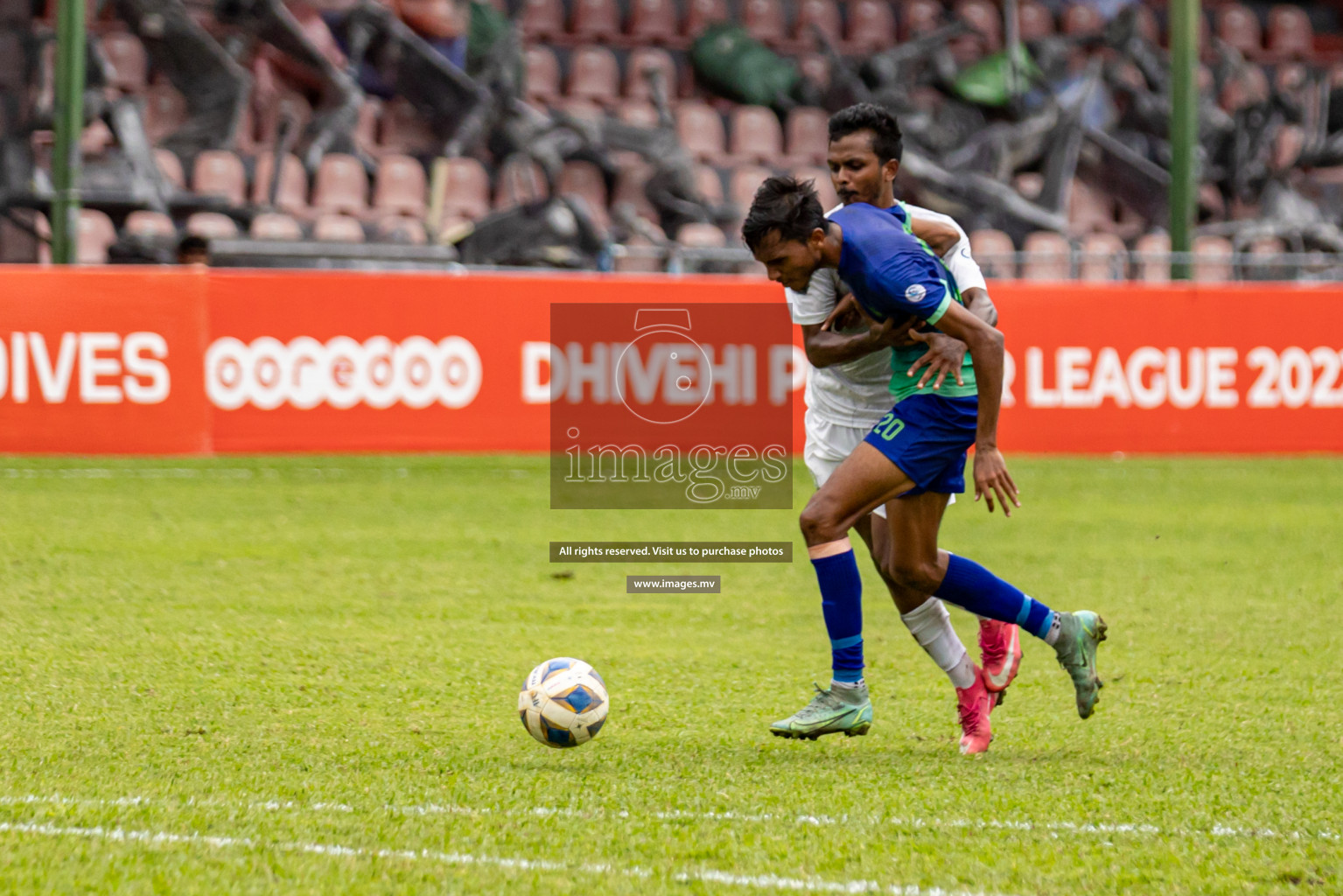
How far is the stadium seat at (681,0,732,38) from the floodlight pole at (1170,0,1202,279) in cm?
1011

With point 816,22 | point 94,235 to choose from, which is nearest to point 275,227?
point 94,235

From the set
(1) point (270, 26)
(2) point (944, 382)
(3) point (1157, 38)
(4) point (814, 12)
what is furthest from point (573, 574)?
(3) point (1157, 38)

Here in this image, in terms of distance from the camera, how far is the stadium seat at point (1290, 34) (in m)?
28.7

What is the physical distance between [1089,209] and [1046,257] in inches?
386

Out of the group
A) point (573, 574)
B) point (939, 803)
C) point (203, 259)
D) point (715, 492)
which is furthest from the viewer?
point (203, 259)

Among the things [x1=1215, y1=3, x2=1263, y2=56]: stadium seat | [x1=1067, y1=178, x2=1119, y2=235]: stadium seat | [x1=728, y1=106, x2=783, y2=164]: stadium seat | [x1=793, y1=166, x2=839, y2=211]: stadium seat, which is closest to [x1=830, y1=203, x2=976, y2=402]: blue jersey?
[x1=793, y1=166, x2=839, y2=211]: stadium seat

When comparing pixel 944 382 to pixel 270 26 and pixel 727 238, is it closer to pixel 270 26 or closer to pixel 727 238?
pixel 727 238

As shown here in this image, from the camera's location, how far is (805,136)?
24469 mm

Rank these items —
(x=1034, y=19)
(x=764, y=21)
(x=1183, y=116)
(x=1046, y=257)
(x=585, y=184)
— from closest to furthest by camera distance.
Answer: (x=1046, y=257)
(x=1183, y=116)
(x=585, y=184)
(x=764, y=21)
(x=1034, y=19)

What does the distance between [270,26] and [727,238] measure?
6610 millimetres

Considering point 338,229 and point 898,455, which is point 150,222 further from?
point 898,455

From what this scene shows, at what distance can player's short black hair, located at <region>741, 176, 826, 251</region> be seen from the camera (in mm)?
4758

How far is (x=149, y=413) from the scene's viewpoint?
42.4 ft

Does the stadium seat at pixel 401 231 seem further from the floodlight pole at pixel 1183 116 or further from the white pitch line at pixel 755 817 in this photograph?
the white pitch line at pixel 755 817
